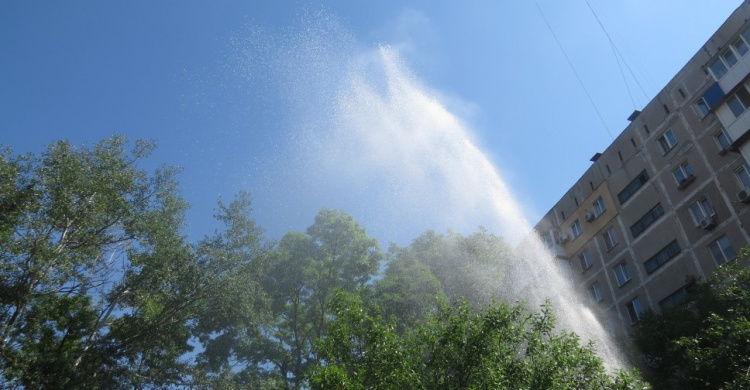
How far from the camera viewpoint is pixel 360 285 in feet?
126

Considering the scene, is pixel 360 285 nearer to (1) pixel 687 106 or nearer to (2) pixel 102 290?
(2) pixel 102 290

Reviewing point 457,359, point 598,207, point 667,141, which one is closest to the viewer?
point 457,359

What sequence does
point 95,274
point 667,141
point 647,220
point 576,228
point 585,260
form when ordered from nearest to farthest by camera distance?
point 95,274
point 667,141
point 647,220
point 585,260
point 576,228

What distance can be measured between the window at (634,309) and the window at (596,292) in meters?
2.90

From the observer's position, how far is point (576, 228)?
40688mm

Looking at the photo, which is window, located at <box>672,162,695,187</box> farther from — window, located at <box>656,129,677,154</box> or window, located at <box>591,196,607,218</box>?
window, located at <box>591,196,607,218</box>

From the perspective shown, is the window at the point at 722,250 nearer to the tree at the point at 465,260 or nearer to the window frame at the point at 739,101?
the window frame at the point at 739,101

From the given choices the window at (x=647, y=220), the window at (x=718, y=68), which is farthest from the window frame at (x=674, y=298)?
the window at (x=718, y=68)

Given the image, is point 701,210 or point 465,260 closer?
point 701,210

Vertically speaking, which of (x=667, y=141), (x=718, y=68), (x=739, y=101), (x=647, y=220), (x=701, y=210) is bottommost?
(x=701, y=210)

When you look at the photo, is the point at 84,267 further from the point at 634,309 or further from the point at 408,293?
the point at 634,309

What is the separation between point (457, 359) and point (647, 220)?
24.7 metres

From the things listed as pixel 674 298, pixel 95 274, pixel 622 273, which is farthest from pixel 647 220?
pixel 95 274

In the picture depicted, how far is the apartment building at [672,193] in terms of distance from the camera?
87.0 feet
